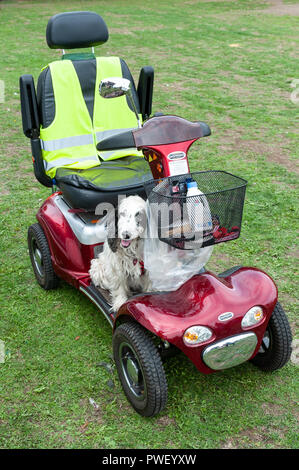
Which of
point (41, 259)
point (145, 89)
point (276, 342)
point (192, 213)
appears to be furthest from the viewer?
point (145, 89)

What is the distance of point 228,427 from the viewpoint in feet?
9.43

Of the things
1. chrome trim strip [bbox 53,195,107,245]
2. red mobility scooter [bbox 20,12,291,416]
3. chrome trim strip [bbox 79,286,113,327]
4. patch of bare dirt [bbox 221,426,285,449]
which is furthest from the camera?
chrome trim strip [bbox 53,195,107,245]

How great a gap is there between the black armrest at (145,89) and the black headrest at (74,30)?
433 mm

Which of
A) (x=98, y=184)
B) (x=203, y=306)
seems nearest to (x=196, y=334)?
(x=203, y=306)

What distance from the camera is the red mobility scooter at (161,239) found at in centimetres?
263

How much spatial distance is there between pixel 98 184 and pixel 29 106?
0.84 m

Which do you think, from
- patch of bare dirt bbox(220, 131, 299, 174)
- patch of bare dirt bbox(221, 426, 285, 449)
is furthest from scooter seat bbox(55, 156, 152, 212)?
patch of bare dirt bbox(220, 131, 299, 174)

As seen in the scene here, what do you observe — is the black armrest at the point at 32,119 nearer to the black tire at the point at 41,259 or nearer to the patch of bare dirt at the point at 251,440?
the black tire at the point at 41,259

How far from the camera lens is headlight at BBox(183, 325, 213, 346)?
263 centimetres

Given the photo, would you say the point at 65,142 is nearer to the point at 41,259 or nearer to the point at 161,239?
the point at 41,259

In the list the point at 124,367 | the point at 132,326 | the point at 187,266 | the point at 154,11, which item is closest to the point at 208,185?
the point at 187,266

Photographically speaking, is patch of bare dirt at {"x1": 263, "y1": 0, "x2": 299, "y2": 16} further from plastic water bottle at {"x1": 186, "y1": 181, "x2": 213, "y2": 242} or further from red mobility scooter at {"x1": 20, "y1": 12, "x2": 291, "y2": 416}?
plastic water bottle at {"x1": 186, "y1": 181, "x2": 213, "y2": 242}

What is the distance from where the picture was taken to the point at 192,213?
2.53 metres

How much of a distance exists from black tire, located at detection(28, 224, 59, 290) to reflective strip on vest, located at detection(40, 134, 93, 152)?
63cm
